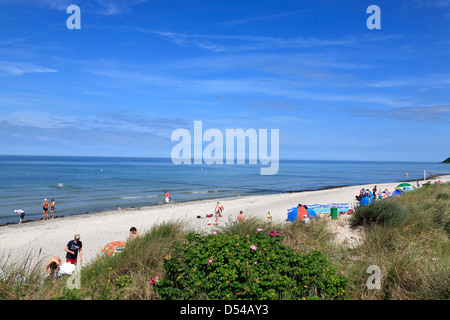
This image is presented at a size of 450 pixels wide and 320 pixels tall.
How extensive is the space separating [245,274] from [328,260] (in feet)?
7.92

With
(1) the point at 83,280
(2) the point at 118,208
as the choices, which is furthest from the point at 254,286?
(2) the point at 118,208

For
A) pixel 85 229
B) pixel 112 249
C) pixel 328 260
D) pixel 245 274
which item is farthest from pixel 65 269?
pixel 85 229

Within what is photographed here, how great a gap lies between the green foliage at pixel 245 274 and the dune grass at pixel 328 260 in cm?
21

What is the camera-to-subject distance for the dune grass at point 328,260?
471cm

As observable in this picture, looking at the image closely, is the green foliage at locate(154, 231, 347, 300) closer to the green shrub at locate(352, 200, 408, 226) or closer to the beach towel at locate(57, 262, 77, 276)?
the beach towel at locate(57, 262, 77, 276)

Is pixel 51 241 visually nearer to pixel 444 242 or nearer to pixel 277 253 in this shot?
pixel 277 253

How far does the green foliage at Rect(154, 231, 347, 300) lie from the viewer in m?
4.39

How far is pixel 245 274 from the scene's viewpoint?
444 cm

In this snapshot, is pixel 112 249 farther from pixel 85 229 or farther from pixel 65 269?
pixel 85 229

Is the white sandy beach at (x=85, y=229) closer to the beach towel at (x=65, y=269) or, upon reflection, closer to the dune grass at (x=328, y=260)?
the beach towel at (x=65, y=269)

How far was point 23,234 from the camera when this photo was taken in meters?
18.0

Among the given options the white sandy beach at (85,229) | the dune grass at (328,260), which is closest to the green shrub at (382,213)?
the dune grass at (328,260)

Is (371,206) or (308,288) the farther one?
(371,206)
